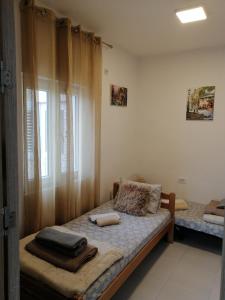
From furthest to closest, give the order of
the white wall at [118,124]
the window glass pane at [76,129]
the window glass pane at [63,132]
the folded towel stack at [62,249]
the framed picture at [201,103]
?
the framed picture at [201,103], the white wall at [118,124], the window glass pane at [76,129], the window glass pane at [63,132], the folded towel stack at [62,249]

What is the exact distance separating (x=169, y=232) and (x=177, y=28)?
2.50 m

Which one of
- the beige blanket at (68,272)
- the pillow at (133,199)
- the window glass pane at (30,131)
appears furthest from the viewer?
the pillow at (133,199)

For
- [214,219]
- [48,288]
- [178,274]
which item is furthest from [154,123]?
[48,288]

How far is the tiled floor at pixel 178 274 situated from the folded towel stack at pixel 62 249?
2.19ft

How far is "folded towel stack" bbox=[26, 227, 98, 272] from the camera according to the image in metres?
1.83

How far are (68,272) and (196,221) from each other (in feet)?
6.28

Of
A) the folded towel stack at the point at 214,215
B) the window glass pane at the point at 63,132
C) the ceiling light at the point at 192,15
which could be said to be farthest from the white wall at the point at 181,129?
the window glass pane at the point at 63,132

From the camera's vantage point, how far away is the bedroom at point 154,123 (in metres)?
2.36

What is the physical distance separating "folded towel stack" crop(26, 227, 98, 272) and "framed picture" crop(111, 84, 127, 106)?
216 cm

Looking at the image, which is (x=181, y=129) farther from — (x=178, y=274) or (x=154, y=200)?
(x=178, y=274)

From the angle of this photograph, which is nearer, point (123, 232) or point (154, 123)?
point (123, 232)

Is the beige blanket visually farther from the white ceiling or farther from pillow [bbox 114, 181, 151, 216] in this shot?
the white ceiling

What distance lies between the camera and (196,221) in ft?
10.2

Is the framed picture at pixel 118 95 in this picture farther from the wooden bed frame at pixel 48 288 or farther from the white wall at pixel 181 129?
the wooden bed frame at pixel 48 288
